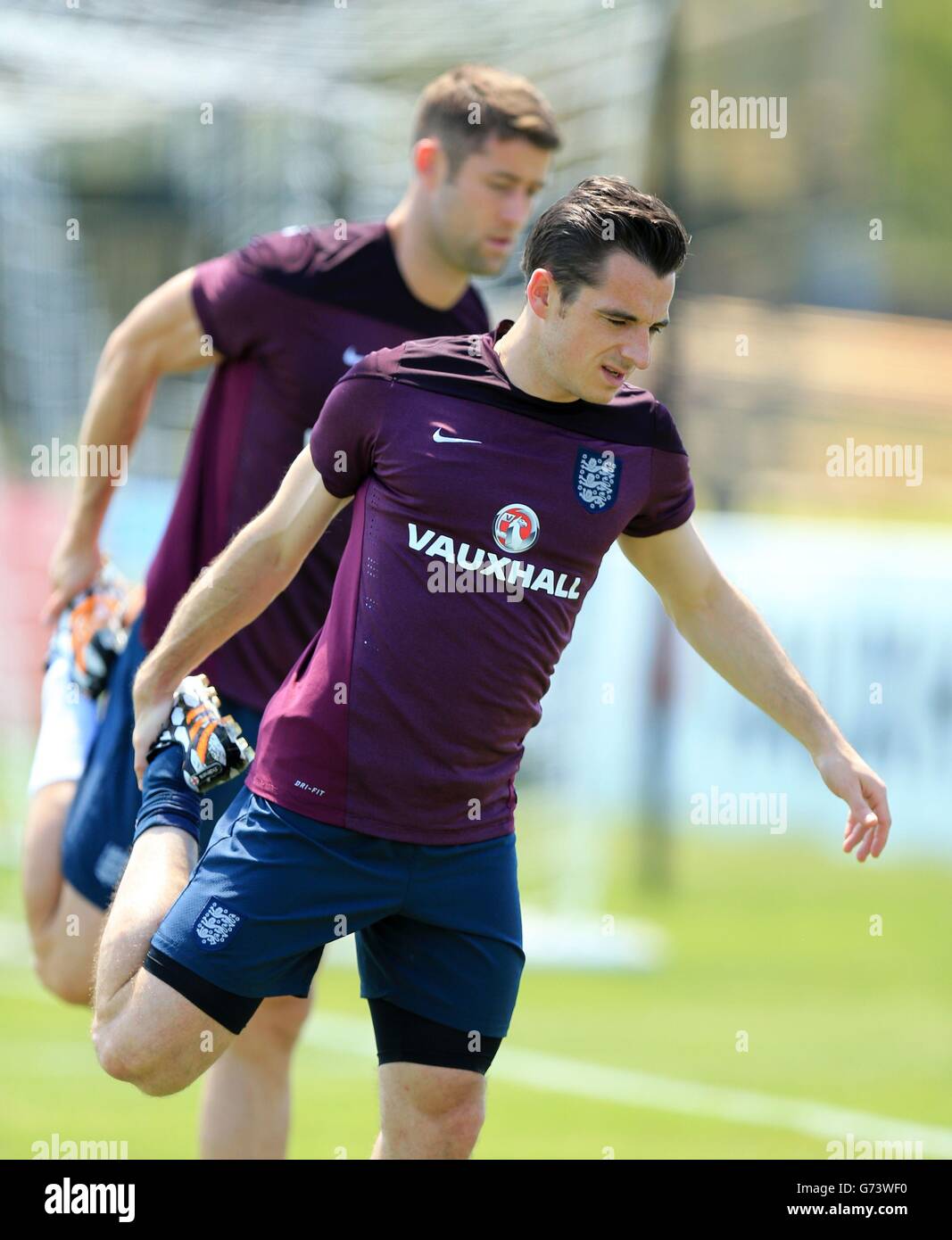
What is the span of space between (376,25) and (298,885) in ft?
25.1

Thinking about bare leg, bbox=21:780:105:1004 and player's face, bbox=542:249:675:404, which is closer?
player's face, bbox=542:249:675:404

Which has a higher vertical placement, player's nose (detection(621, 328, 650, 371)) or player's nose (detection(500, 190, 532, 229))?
player's nose (detection(500, 190, 532, 229))

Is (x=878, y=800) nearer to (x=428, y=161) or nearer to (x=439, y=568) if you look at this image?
(x=439, y=568)

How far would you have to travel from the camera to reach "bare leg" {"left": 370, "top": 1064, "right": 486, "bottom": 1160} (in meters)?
4.02

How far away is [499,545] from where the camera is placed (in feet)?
12.7

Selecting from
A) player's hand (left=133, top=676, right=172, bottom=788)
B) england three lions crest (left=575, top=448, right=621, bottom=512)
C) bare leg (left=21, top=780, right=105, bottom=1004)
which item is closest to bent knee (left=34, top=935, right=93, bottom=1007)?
bare leg (left=21, top=780, right=105, bottom=1004)

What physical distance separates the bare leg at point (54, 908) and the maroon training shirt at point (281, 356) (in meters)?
0.69

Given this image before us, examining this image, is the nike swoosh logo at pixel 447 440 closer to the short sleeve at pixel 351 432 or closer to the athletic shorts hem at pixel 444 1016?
the short sleeve at pixel 351 432

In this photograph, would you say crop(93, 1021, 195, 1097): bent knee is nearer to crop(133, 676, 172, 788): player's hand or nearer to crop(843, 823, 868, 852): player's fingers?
crop(133, 676, 172, 788): player's hand

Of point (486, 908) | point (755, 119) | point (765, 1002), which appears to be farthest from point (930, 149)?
point (486, 908)

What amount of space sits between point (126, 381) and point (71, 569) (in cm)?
59

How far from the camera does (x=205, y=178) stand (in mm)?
11430

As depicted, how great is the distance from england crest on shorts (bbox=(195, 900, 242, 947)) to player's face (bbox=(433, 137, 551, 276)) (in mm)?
1988

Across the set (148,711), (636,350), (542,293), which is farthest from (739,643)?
(148,711)
